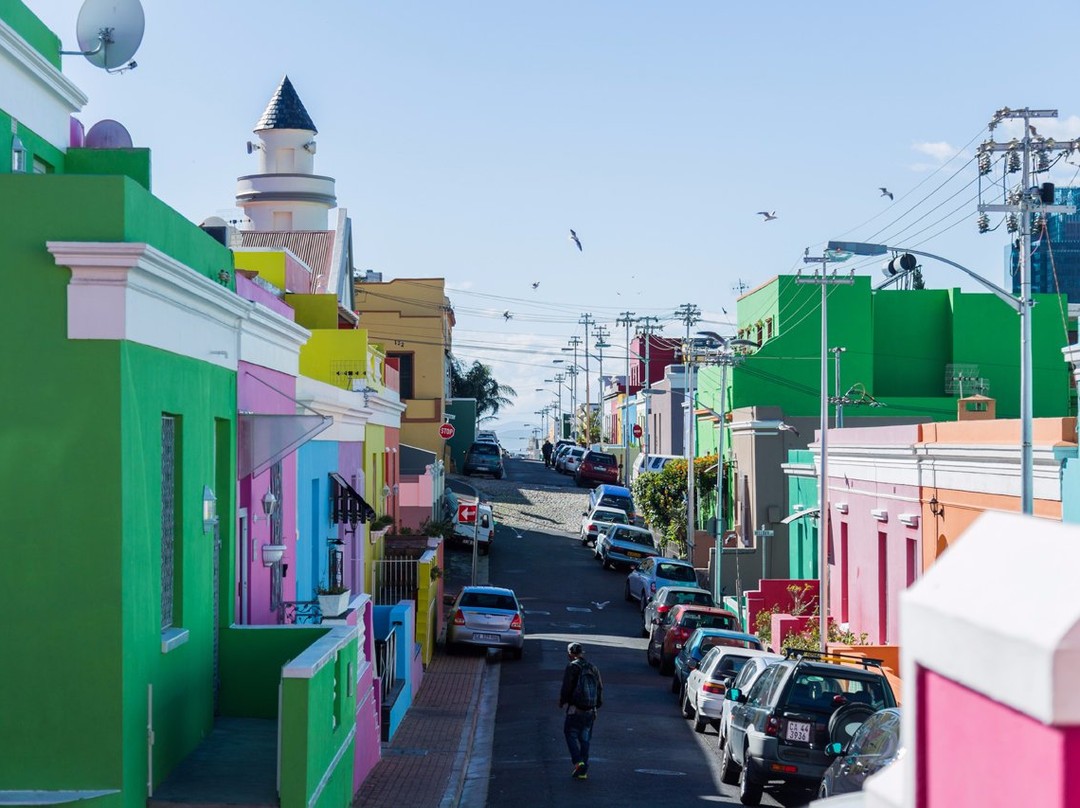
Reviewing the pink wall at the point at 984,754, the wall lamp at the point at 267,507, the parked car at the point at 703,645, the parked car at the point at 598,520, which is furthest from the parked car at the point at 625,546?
the pink wall at the point at 984,754

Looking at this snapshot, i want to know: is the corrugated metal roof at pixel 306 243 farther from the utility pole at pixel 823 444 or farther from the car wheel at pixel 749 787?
the car wheel at pixel 749 787

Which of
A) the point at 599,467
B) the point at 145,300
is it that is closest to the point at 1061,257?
the point at 599,467

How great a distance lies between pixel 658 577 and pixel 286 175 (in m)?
17.5

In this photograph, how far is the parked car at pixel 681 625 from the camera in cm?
2889

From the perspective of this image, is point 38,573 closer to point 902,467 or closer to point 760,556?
point 902,467

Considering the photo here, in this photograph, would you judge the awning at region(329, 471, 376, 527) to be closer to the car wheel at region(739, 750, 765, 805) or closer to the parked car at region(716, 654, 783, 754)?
the parked car at region(716, 654, 783, 754)

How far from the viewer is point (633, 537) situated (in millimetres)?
48969

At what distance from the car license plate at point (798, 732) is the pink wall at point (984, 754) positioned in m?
13.4

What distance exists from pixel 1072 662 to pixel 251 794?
375 inches

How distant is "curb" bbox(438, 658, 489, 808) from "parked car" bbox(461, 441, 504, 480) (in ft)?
167

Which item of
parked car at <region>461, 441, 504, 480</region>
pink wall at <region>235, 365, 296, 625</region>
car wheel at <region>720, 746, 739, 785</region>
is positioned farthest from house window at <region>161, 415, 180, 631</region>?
parked car at <region>461, 441, 504, 480</region>

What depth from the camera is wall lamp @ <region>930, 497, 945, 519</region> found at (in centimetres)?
2608

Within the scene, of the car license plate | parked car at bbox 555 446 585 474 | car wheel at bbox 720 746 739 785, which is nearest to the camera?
the car license plate

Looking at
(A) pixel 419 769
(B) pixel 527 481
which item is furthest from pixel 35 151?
(B) pixel 527 481
